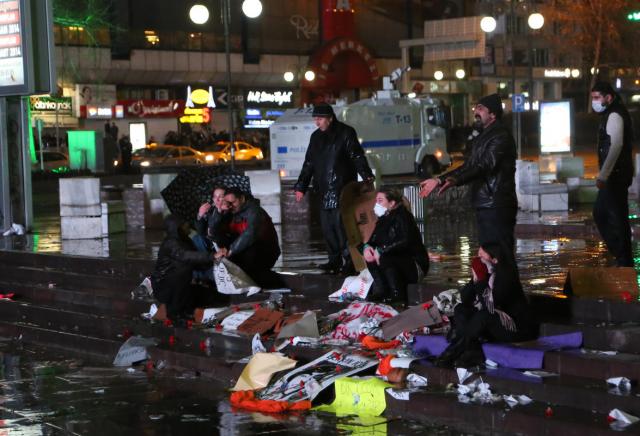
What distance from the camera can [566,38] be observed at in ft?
198

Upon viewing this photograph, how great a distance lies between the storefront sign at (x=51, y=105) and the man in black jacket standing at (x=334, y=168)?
1500 inches

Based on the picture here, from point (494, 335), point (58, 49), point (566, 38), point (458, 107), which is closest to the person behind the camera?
point (494, 335)

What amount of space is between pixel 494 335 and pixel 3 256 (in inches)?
397

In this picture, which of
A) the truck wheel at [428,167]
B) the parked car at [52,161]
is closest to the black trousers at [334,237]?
the truck wheel at [428,167]

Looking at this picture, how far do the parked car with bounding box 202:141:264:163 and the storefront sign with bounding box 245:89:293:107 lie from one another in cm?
916

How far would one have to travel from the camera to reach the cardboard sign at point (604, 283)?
9.23 meters

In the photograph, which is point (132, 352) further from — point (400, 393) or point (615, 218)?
point (615, 218)

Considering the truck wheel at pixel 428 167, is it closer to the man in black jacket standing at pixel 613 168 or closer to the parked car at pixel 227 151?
the parked car at pixel 227 151

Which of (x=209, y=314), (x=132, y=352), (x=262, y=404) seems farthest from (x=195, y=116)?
(x=262, y=404)

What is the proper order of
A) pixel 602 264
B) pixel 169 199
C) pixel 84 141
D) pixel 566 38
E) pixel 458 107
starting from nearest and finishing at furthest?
pixel 602 264 < pixel 169 199 < pixel 84 141 < pixel 566 38 < pixel 458 107

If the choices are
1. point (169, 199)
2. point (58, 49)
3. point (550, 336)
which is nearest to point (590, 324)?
point (550, 336)

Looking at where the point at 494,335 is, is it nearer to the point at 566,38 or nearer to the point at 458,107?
the point at 566,38

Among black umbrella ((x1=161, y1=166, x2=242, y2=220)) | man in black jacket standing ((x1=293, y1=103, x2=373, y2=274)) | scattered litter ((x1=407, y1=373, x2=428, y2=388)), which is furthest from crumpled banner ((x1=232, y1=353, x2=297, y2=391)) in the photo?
black umbrella ((x1=161, y1=166, x2=242, y2=220))

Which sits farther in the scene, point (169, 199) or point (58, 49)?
point (58, 49)
